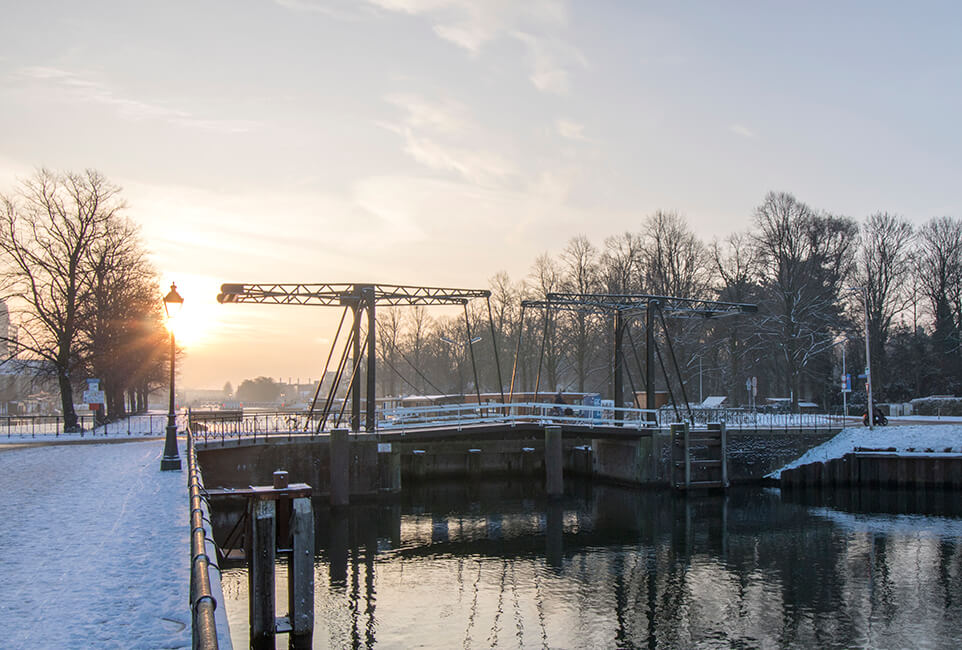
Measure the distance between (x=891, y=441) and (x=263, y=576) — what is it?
29148 mm

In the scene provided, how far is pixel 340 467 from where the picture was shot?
26344mm

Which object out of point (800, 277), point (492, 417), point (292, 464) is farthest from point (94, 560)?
point (800, 277)

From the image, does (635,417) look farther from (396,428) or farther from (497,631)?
(497,631)

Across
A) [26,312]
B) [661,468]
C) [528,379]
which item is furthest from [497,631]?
[528,379]

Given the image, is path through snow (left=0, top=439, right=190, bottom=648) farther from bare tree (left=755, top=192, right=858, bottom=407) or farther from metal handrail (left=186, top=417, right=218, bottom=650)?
bare tree (left=755, top=192, right=858, bottom=407)

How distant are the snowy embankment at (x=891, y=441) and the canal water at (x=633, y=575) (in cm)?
432

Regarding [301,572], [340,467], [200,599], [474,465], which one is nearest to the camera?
[200,599]

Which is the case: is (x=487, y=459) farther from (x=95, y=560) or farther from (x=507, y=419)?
(x=95, y=560)

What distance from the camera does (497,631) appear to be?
13.4 m

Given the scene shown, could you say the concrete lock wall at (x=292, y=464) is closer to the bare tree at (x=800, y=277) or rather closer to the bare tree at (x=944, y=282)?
the bare tree at (x=800, y=277)

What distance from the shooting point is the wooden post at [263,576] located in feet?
37.5

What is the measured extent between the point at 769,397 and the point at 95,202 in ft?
157

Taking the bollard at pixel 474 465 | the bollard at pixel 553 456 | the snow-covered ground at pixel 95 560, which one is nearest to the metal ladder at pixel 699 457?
the bollard at pixel 553 456

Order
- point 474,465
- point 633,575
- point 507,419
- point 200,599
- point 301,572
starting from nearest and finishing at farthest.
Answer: point 200,599 → point 301,572 → point 633,575 → point 507,419 → point 474,465
